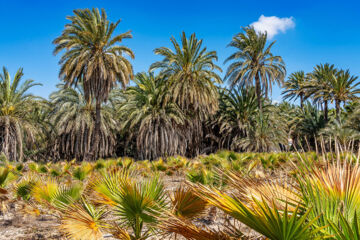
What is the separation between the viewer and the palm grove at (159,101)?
21.0m

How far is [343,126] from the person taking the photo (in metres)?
24.8

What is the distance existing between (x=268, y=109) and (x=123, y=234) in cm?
2782

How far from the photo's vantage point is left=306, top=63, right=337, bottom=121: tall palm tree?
3055 cm

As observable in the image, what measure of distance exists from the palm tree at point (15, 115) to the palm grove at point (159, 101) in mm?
78

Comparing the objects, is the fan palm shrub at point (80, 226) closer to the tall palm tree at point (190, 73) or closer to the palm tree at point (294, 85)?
the tall palm tree at point (190, 73)

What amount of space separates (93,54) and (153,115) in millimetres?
6924

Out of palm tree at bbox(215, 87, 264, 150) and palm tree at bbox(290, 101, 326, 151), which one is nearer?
palm tree at bbox(215, 87, 264, 150)

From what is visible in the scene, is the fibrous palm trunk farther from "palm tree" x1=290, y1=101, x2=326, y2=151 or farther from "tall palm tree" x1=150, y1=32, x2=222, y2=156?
"palm tree" x1=290, y1=101, x2=326, y2=151

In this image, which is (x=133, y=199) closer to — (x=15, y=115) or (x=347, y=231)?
(x=347, y=231)

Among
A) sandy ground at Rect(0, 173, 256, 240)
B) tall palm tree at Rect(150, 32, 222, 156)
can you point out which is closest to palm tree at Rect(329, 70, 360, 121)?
tall palm tree at Rect(150, 32, 222, 156)

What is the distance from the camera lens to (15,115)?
2250 centimetres

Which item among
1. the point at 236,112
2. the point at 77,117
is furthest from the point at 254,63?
the point at 77,117

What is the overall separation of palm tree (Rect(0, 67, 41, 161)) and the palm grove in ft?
0.26

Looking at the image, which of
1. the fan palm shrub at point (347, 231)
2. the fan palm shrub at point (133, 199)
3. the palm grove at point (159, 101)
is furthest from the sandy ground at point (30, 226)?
the palm grove at point (159, 101)
